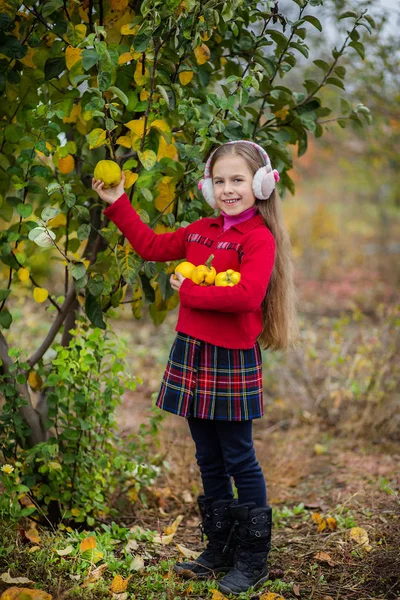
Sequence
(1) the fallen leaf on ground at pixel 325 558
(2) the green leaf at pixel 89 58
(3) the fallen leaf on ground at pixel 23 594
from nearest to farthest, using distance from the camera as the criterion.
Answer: (3) the fallen leaf on ground at pixel 23 594 → (2) the green leaf at pixel 89 58 → (1) the fallen leaf on ground at pixel 325 558

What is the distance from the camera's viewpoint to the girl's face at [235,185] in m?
2.11

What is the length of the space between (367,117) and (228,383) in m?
1.22

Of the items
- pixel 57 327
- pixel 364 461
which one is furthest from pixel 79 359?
pixel 364 461

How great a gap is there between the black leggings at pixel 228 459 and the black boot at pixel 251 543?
0.05m

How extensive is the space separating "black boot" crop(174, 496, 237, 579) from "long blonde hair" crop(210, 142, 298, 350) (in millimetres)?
609

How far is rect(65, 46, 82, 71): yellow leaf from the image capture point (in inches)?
80.1

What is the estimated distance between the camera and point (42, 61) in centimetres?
221

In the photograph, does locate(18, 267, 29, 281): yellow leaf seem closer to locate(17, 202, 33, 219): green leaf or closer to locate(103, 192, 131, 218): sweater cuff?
locate(17, 202, 33, 219): green leaf

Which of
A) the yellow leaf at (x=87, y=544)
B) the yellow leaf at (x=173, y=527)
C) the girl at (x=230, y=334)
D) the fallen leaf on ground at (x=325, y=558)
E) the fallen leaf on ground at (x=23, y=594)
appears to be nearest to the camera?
the fallen leaf on ground at (x=23, y=594)

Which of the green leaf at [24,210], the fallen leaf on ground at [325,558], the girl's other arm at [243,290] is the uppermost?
the green leaf at [24,210]

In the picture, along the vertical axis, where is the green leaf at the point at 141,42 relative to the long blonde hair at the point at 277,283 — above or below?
above

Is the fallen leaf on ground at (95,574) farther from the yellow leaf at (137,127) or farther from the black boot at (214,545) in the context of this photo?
the yellow leaf at (137,127)

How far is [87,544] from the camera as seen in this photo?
220 cm

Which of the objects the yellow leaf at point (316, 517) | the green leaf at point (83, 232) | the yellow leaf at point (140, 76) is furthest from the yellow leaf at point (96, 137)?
the yellow leaf at point (316, 517)
